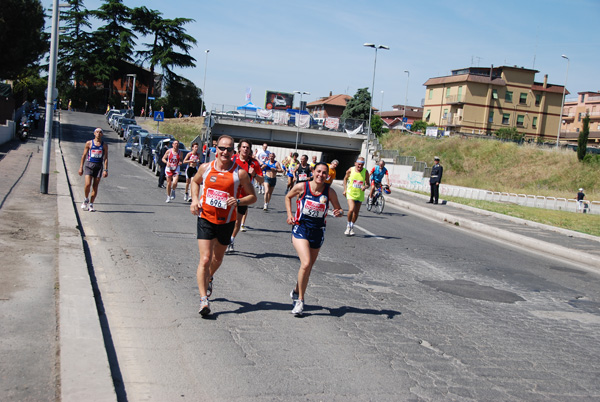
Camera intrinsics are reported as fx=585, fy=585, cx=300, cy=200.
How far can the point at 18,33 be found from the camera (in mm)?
35906

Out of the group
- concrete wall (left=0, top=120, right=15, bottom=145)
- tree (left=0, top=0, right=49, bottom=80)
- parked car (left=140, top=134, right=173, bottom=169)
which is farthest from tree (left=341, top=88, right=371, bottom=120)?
concrete wall (left=0, top=120, right=15, bottom=145)

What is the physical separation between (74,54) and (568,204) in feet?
208

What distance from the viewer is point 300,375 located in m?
4.72

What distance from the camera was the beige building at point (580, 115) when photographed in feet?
282

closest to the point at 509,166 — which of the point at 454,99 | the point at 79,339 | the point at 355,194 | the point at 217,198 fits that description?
the point at 454,99

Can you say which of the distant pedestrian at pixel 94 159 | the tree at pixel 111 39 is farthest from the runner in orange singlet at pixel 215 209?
the tree at pixel 111 39

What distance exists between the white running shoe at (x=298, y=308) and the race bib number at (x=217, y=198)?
135cm

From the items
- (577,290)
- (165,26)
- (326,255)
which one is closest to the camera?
(577,290)

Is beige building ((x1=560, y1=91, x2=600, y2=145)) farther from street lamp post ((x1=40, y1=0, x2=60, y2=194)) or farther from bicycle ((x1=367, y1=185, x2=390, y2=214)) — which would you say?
street lamp post ((x1=40, y1=0, x2=60, y2=194))

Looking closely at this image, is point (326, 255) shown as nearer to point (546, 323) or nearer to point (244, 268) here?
point (244, 268)

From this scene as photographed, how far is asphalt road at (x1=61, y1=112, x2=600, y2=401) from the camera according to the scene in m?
4.66

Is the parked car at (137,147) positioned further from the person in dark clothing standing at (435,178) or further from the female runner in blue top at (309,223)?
the female runner in blue top at (309,223)

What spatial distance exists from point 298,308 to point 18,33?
36024mm

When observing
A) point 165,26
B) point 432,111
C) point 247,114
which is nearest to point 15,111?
point 247,114
